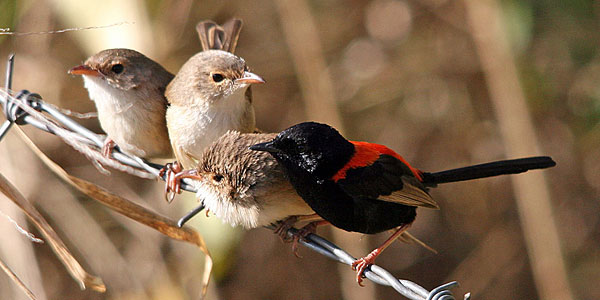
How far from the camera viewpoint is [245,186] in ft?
9.57

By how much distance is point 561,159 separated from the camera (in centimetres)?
639

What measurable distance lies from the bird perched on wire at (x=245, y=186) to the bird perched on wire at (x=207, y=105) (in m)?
0.36

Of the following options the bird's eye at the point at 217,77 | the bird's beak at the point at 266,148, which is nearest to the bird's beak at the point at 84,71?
the bird's eye at the point at 217,77

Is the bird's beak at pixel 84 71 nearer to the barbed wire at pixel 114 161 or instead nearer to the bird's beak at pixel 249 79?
the barbed wire at pixel 114 161

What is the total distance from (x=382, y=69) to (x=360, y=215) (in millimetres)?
3570

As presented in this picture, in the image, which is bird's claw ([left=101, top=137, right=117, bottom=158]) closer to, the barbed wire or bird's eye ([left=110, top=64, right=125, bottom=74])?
the barbed wire

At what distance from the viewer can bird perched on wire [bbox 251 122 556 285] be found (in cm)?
283

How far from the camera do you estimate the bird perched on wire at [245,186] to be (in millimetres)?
2922

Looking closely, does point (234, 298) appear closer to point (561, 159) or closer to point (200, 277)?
point (200, 277)

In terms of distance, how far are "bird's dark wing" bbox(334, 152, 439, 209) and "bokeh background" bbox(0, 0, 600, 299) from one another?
6.64ft

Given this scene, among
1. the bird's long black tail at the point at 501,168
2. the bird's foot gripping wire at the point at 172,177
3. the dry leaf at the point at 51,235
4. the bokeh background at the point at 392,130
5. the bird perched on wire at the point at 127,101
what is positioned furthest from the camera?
the bokeh background at the point at 392,130

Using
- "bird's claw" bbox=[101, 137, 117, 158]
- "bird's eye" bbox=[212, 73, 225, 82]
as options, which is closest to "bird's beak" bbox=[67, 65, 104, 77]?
"bird's claw" bbox=[101, 137, 117, 158]

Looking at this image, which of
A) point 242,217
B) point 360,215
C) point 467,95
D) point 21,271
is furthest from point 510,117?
point 21,271

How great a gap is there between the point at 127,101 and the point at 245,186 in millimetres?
1096
